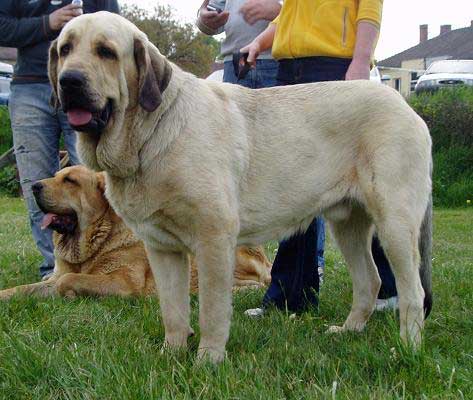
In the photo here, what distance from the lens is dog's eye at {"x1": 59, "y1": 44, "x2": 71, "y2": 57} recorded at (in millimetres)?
2960

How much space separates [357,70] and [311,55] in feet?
1.03

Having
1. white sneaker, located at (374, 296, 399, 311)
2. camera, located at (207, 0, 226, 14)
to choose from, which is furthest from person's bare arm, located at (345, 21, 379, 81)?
camera, located at (207, 0, 226, 14)

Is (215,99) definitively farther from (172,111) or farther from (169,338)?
(169,338)

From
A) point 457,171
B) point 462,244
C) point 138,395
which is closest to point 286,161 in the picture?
point 138,395

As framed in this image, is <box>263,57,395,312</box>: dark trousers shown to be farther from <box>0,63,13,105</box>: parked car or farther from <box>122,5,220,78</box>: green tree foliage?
<box>122,5,220,78</box>: green tree foliage

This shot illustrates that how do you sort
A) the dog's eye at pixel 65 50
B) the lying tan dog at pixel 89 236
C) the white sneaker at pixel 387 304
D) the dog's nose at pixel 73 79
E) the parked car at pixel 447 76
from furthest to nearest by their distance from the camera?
the parked car at pixel 447 76, the lying tan dog at pixel 89 236, the white sneaker at pixel 387 304, the dog's eye at pixel 65 50, the dog's nose at pixel 73 79

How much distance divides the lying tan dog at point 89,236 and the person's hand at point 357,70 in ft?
6.86

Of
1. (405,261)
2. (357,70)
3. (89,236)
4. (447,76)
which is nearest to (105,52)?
(357,70)

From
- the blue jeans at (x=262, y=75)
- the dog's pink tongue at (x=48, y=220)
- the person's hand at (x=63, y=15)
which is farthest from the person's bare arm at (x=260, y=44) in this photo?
the dog's pink tongue at (x=48, y=220)

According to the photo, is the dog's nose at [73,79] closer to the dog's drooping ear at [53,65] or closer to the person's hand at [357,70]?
the dog's drooping ear at [53,65]

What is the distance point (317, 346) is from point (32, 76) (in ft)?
10.3

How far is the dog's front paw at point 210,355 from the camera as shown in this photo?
288cm

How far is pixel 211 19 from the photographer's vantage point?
5031 millimetres

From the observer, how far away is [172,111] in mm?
3074
